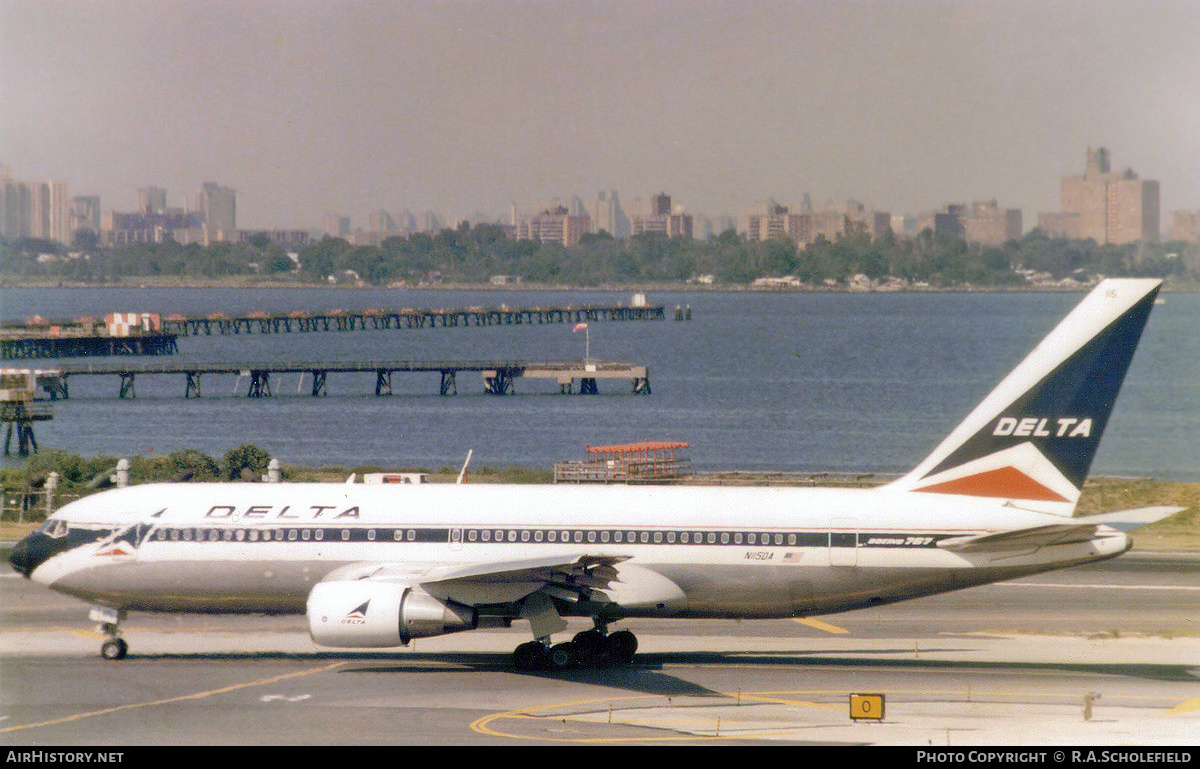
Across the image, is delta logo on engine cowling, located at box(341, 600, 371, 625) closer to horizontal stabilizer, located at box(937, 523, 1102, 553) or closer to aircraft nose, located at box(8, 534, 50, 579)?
aircraft nose, located at box(8, 534, 50, 579)

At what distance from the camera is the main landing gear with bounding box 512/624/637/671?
32125mm

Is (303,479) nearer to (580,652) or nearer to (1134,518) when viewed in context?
(580,652)

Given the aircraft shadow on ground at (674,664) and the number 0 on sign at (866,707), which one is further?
the aircraft shadow on ground at (674,664)

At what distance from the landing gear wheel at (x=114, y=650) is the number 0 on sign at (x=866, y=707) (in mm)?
18095

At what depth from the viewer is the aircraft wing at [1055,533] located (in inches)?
1176

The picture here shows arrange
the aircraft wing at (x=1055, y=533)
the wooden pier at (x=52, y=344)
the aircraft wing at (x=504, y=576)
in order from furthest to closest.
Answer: the wooden pier at (x=52, y=344)
the aircraft wing at (x=1055, y=533)
the aircraft wing at (x=504, y=576)

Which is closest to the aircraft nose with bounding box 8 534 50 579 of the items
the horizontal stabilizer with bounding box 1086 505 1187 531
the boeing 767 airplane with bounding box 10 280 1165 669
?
the boeing 767 airplane with bounding box 10 280 1165 669

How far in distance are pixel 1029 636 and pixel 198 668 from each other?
72.4 ft

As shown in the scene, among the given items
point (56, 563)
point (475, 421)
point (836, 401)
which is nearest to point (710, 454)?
point (475, 421)

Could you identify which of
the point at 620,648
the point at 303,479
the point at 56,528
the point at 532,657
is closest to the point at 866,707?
the point at 620,648

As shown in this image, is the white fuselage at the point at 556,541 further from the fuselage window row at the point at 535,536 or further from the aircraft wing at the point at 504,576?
the aircraft wing at the point at 504,576

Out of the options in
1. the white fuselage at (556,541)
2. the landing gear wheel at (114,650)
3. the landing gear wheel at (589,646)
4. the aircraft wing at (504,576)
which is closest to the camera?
the aircraft wing at (504,576)

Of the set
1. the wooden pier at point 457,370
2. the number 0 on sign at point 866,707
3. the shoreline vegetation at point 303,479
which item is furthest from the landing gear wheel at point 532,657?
the wooden pier at point 457,370

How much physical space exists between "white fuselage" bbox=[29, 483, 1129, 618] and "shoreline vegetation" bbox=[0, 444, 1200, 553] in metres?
22.6
